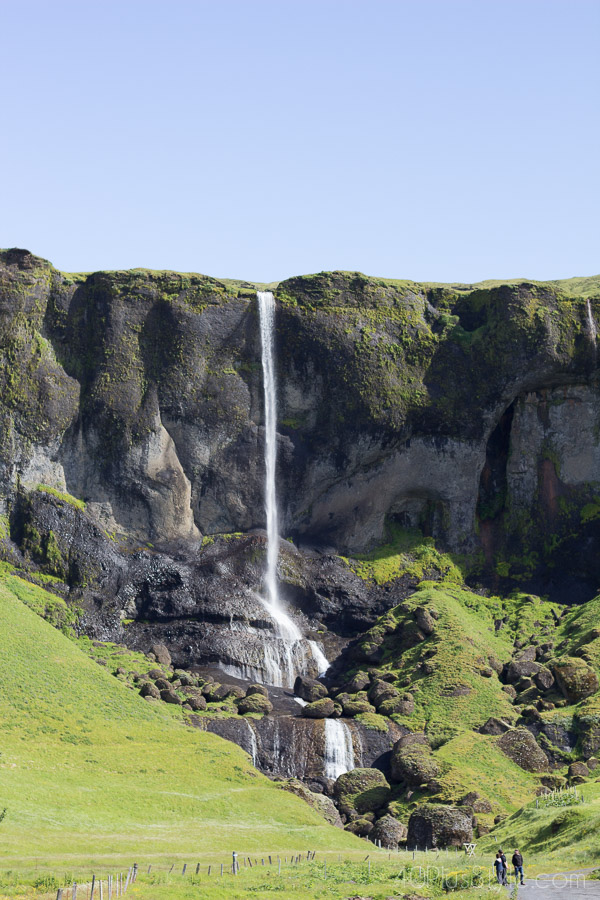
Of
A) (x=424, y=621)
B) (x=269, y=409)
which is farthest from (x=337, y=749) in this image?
(x=269, y=409)

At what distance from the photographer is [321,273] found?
9244cm

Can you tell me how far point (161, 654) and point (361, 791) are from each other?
64.2 ft

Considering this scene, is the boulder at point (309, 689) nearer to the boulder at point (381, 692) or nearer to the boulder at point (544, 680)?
the boulder at point (381, 692)

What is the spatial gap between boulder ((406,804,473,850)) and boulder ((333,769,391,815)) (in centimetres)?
649

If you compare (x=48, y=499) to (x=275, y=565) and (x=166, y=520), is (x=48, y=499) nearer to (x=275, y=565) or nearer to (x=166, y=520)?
(x=166, y=520)

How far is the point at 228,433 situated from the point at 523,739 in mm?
33225

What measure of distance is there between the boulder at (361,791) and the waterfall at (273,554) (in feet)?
50.9

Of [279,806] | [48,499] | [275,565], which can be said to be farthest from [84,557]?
[279,806]

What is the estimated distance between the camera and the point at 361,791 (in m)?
65.2

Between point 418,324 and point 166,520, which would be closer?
point 166,520

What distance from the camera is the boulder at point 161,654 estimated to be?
78.7 metres

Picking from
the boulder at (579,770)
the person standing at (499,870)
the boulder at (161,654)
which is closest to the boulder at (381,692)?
the boulder at (579,770)

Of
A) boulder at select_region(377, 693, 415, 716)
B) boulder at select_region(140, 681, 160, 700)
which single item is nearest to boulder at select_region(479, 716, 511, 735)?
boulder at select_region(377, 693, 415, 716)

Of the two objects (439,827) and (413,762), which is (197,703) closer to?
(413,762)
